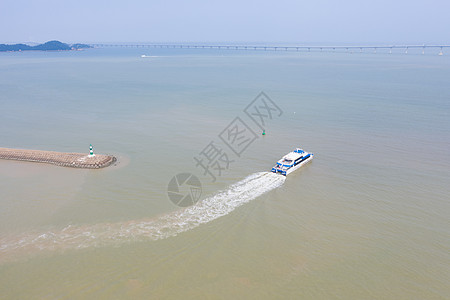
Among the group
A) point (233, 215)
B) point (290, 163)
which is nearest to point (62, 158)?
point (233, 215)

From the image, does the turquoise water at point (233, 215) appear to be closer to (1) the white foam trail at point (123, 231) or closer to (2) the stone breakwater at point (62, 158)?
(1) the white foam trail at point (123, 231)

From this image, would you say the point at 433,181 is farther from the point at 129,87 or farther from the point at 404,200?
the point at 129,87

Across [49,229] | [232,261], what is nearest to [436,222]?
[232,261]

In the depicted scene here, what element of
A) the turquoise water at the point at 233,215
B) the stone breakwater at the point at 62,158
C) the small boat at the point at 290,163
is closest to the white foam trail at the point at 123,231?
the turquoise water at the point at 233,215

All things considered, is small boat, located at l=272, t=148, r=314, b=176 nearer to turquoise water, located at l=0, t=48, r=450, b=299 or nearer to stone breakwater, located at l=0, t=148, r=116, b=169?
turquoise water, located at l=0, t=48, r=450, b=299

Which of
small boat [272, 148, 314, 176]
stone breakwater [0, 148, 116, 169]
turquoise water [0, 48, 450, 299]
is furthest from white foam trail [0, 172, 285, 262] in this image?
stone breakwater [0, 148, 116, 169]

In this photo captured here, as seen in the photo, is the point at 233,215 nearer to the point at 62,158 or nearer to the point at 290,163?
the point at 290,163
